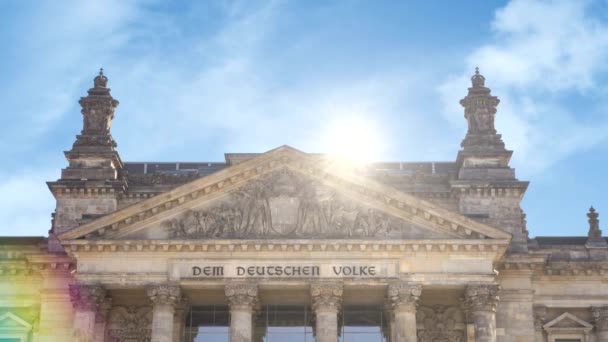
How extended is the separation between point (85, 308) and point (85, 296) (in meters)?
0.51

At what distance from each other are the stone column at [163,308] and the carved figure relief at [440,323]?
36.8 feet

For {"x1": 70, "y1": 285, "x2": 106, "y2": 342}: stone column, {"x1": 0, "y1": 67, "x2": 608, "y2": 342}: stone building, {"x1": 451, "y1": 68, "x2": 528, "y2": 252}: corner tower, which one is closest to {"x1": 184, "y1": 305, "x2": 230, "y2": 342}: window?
{"x1": 0, "y1": 67, "x2": 608, "y2": 342}: stone building

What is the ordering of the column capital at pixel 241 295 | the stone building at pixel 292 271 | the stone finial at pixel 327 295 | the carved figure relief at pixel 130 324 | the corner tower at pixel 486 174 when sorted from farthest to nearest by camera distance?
the corner tower at pixel 486 174
the carved figure relief at pixel 130 324
the stone building at pixel 292 271
the stone finial at pixel 327 295
the column capital at pixel 241 295

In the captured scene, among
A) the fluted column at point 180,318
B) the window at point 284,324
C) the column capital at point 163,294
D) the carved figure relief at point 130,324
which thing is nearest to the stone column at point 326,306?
the window at point 284,324

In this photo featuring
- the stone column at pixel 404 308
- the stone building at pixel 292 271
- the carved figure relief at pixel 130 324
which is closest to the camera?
the stone column at pixel 404 308

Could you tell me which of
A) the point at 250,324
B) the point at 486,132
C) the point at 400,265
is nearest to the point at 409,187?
the point at 486,132

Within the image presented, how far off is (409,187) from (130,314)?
15.7 meters

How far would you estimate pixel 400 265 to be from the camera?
152 feet

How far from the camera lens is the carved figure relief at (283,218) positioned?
46.7 meters

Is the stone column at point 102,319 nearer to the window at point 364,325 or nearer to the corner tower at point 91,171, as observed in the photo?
the corner tower at point 91,171

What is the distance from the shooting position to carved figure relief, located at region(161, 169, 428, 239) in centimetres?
4669

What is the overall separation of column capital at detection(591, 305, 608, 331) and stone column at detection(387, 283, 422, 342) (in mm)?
10203

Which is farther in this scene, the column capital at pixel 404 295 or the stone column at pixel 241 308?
the column capital at pixel 404 295

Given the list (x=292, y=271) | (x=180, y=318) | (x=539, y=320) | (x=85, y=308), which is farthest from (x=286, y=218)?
(x=539, y=320)
